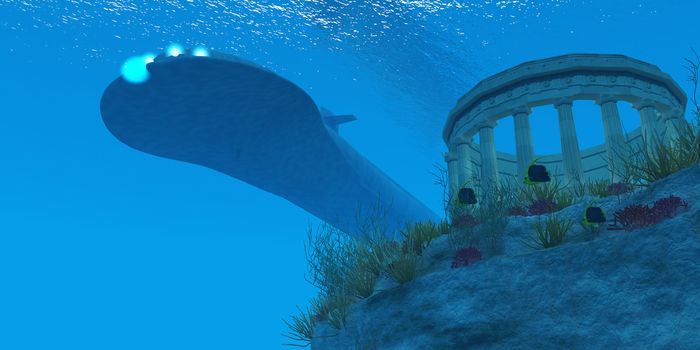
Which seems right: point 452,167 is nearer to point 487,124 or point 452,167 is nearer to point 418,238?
point 487,124

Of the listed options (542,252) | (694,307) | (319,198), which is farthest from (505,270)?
(319,198)

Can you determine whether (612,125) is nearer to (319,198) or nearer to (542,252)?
(542,252)

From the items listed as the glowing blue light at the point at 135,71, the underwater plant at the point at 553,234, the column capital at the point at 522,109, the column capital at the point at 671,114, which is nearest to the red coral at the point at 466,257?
the underwater plant at the point at 553,234

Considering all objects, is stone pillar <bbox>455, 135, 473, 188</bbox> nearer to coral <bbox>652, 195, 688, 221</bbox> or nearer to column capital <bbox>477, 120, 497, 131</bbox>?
column capital <bbox>477, 120, 497, 131</bbox>

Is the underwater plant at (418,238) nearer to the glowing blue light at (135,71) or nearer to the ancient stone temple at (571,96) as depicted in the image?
the ancient stone temple at (571,96)

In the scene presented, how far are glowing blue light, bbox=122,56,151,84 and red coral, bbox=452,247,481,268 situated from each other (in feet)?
68.7

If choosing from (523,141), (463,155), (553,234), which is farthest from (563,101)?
(553,234)

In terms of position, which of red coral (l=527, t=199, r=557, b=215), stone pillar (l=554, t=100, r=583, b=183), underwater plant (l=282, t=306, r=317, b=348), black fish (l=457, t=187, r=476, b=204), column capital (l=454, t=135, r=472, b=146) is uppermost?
column capital (l=454, t=135, r=472, b=146)

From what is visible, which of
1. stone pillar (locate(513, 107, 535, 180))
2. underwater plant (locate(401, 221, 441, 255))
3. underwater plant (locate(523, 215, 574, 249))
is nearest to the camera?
underwater plant (locate(523, 215, 574, 249))

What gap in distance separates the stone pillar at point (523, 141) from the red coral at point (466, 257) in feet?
44.4

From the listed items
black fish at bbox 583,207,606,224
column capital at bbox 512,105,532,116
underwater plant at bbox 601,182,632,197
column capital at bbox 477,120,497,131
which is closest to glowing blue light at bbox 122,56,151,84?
column capital at bbox 477,120,497,131

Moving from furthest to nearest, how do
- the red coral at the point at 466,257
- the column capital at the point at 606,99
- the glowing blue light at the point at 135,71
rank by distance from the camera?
1. the glowing blue light at the point at 135,71
2. the column capital at the point at 606,99
3. the red coral at the point at 466,257

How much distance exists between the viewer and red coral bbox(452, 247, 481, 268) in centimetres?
1026

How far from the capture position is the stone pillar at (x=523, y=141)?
23828 mm
